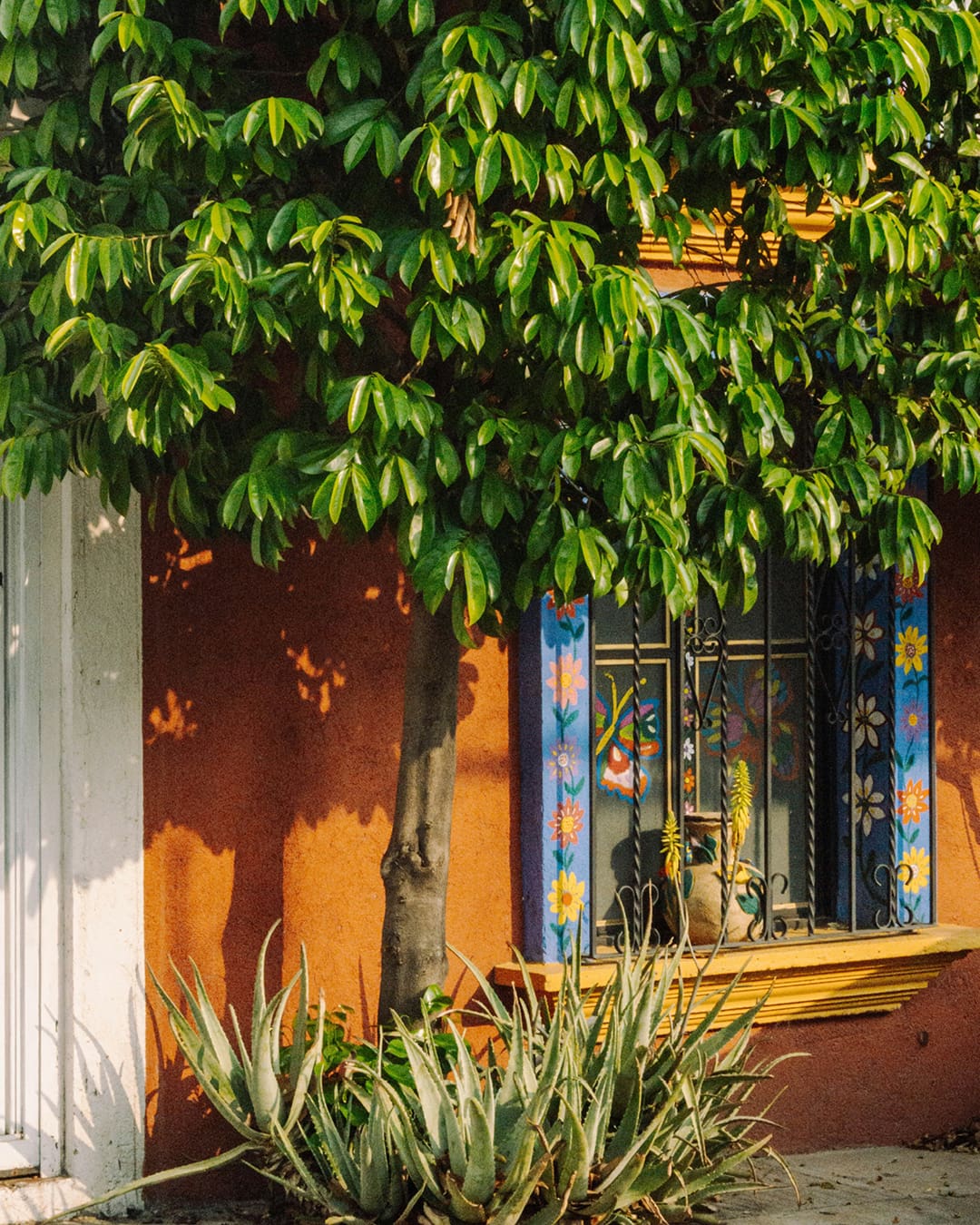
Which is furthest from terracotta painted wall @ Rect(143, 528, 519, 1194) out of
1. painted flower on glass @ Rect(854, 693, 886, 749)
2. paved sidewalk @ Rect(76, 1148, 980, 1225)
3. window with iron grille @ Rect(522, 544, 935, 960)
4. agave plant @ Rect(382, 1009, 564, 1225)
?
painted flower on glass @ Rect(854, 693, 886, 749)

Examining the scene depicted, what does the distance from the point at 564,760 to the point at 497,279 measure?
2.00m

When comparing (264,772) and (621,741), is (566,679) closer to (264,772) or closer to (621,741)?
(621,741)

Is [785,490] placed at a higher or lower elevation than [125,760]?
higher

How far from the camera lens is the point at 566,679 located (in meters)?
4.92

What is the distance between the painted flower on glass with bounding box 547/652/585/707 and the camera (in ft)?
16.1

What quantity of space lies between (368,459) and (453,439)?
44 cm

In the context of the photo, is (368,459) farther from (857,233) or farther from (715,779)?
(715,779)

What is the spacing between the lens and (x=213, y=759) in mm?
4621

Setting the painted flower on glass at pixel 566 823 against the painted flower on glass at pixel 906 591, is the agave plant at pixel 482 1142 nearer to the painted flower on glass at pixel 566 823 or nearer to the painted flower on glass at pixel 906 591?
the painted flower on glass at pixel 566 823

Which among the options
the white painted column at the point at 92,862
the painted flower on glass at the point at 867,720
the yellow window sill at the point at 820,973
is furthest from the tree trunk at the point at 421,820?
the painted flower on glass at the point at 867,720

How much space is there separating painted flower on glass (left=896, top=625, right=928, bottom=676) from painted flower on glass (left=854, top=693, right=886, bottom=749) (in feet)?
0.51

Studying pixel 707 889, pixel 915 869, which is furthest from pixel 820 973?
pixel 915 869

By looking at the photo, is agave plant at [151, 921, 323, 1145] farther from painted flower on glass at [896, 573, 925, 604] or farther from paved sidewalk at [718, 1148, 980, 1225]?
painted flower on glass at [896, 573, 925, 604]

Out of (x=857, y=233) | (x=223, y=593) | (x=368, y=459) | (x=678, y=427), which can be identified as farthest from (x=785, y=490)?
(x=223, y=593)
